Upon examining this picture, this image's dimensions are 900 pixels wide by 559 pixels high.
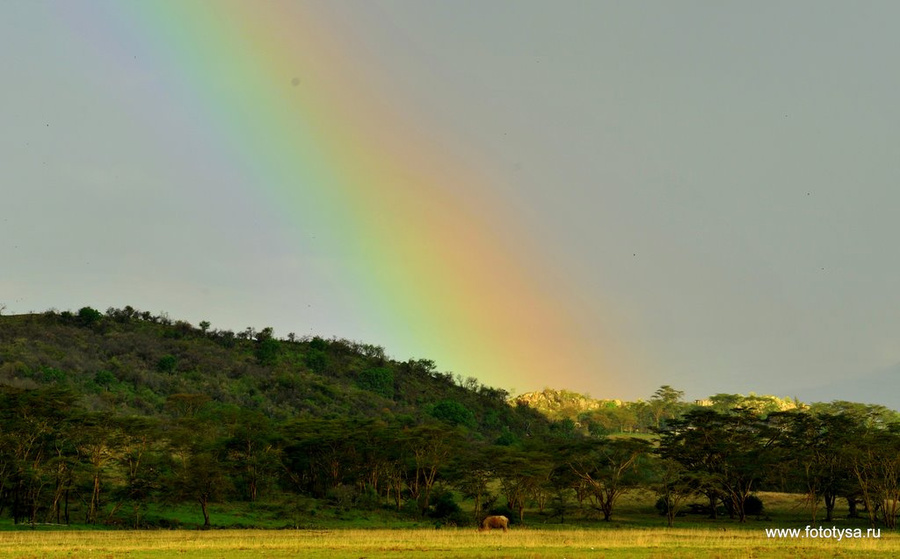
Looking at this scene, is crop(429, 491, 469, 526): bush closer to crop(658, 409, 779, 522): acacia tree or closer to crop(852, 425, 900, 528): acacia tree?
crop(658, 409, 779, 522): acacia tree

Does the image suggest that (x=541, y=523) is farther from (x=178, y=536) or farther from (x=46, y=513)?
(x=46, y=513)

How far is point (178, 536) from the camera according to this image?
57.4 m

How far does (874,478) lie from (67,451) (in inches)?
3231

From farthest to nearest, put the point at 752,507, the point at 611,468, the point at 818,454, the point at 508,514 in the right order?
the point at 752,507 → the point at 611,468 → the point at 818,454 → the point at 508,514

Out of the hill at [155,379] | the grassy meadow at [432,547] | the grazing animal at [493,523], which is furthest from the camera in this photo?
the hill at [155,379]

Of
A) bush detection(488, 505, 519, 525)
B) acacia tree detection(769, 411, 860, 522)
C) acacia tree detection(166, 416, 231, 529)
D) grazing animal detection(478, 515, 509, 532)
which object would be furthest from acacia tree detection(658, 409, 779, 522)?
acacia tree detection(166, 416, 231, 529)

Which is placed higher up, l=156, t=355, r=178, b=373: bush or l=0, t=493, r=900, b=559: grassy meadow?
l=156, t=355, r=178, b=373: bush

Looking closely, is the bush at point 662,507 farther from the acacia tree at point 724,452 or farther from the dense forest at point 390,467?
the acacia tree at point 724,452

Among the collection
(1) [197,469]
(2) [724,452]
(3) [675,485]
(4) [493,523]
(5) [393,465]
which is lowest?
(4) [493,523]

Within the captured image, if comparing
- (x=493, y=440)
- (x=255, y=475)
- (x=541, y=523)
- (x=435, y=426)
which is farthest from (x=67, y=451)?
(x=493, y=440)

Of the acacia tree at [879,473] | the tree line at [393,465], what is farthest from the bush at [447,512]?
the acacia tree at [879,473]

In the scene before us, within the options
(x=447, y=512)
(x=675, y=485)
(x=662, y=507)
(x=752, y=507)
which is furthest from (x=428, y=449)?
(x=752, y=507)

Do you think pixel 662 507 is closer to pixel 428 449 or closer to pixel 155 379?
pixel 428 449

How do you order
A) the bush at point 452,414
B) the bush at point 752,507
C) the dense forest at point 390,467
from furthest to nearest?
the bush at point 452,414, the bush at point 752,507, the dense forest at point 390,467
